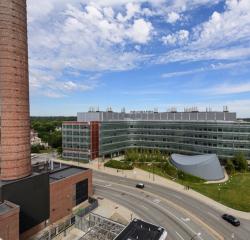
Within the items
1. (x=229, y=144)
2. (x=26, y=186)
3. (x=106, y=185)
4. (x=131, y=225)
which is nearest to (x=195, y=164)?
(x=229, y=144)

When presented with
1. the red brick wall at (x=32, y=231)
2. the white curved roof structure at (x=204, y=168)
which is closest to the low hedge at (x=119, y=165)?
the white curved roof structure at (x=204, y=168)

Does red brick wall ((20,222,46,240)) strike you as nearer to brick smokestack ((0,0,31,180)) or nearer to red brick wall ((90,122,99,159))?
brick smokestack ((0,0,31,180))

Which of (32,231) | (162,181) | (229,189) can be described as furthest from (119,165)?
(32,231)

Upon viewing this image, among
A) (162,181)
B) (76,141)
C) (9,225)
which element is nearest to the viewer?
(9,225)

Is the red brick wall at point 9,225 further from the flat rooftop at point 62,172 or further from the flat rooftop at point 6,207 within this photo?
the flat rooftop at point 62,172

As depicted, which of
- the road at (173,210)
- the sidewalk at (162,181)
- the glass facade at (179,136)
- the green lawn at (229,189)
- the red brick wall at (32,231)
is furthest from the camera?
the glass facade at (179,136)

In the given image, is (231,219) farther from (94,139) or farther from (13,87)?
(94,139)

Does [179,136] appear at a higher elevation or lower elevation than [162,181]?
higher
